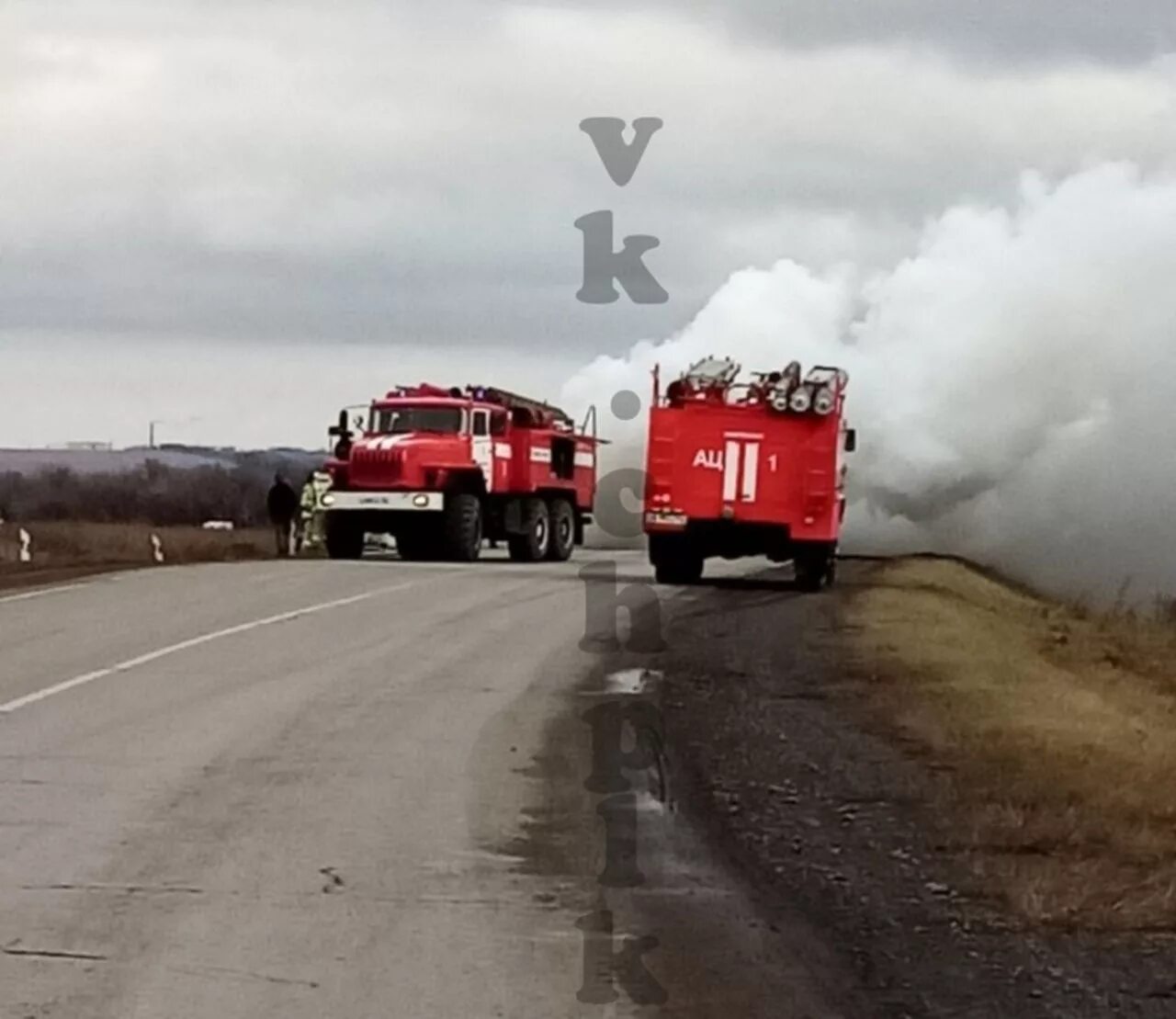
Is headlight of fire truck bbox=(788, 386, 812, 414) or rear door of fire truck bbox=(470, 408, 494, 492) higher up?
headlight of fire truck bbox=(788, 386, 812, 414)

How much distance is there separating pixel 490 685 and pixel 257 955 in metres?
9.59

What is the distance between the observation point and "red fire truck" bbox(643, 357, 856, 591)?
30562 mm

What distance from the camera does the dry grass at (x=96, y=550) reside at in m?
33.6

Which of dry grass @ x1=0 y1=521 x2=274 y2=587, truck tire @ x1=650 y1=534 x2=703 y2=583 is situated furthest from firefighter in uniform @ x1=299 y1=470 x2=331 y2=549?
truck tire @ x1=650 y1=534 x2=703 y2=583

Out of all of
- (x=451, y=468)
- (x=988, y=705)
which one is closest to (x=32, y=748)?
(x=988, y=705)

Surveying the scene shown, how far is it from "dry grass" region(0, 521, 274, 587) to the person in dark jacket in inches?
25.7

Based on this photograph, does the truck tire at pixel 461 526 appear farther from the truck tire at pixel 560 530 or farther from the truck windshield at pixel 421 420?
the truck tire at pixel 560 530

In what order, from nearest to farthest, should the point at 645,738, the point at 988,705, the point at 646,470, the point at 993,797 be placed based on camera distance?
the point at 993,797, the point at 645,738, the point at 988,705, the point at 646,470

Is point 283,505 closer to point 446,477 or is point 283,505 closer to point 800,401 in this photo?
point 446,477

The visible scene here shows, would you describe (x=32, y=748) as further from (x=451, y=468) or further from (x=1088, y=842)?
(x=451, y=468)

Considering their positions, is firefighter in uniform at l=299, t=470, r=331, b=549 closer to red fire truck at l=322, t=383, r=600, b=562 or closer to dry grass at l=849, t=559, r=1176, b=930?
red fire truck at l=322, t=383, r=600, b=562

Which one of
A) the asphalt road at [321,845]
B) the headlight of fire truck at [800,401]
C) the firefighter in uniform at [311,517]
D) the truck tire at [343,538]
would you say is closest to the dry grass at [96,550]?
the firefighter in uniform at [311,517]

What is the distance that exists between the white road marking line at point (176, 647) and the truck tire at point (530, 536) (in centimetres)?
1143

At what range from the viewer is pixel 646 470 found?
3144 cm
